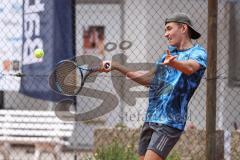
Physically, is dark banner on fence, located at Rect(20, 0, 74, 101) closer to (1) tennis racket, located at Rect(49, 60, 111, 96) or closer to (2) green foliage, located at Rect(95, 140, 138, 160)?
(2) green foliage, located at Rect(95, 140, 138, 160)

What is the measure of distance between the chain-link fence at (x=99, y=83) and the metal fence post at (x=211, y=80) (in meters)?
0.25

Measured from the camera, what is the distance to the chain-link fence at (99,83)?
25.2ft

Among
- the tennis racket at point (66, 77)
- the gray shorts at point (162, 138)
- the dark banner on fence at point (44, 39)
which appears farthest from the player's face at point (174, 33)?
the dark banner on fence at point (44, 39)

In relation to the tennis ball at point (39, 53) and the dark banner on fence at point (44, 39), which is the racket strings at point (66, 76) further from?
the dark banner on fence at point (44, 39)

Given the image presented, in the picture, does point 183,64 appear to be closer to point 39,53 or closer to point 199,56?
point 199,56

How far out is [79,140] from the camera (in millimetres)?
10281

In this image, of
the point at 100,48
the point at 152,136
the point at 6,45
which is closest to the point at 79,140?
the point at 100,48

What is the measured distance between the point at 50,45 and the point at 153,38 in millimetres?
1831

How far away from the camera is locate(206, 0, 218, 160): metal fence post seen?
6.63 meters

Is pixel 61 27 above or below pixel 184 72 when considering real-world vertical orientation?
above

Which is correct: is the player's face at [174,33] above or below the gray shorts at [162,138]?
above

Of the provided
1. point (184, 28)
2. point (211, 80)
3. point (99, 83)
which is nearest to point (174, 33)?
point (184, 28)

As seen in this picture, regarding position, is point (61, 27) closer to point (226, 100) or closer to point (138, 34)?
point (138, 34)

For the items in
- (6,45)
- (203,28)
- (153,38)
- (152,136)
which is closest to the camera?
(152,136)
